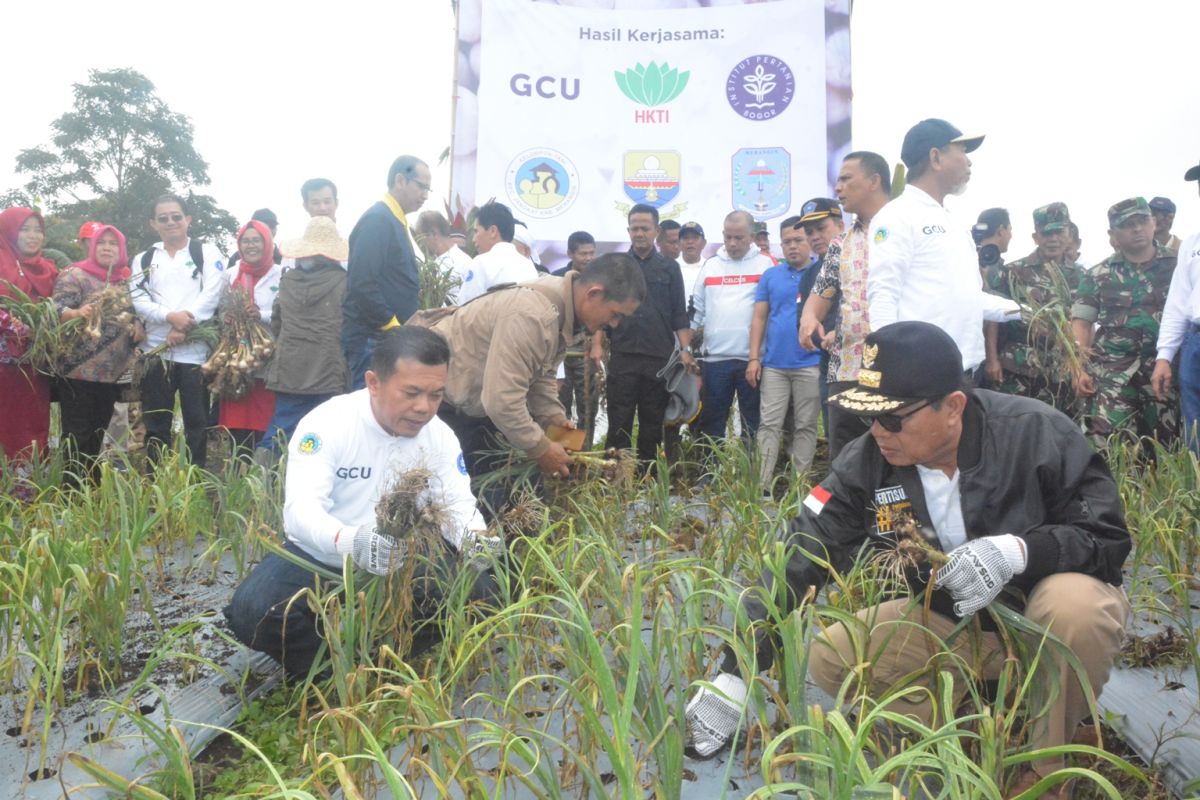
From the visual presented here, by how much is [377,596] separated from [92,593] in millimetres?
785

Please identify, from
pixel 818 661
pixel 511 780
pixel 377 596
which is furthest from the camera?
pixel 377 596

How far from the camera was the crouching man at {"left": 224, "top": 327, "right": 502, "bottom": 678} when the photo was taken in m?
2.53

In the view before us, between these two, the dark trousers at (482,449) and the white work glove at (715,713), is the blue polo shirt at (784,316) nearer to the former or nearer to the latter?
the dark trousers at (482,449)

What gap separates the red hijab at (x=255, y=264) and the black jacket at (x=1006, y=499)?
3635 mm

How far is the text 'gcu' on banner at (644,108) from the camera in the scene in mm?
6793

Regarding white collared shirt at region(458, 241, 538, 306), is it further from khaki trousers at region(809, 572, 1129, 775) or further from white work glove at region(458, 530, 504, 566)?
khaki trousers at region(809, 572, 1129, 775)

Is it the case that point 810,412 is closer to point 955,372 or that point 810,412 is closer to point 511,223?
point 511,223

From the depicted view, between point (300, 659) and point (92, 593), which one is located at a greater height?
point (92, 593)

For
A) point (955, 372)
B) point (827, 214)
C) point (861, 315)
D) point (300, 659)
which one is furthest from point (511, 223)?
point (955, 372)

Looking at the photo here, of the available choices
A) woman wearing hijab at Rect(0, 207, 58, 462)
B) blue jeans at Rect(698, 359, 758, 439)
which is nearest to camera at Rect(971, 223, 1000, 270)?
blue jeans at Rect(698, 359, 758, 439)

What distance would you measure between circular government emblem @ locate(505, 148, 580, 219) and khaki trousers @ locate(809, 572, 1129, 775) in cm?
505

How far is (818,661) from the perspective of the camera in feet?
7.32

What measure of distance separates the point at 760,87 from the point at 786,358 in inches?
117

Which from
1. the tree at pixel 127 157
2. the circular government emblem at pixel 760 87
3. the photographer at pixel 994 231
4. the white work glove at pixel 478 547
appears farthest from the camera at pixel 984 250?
the tree at pixel 127 157
